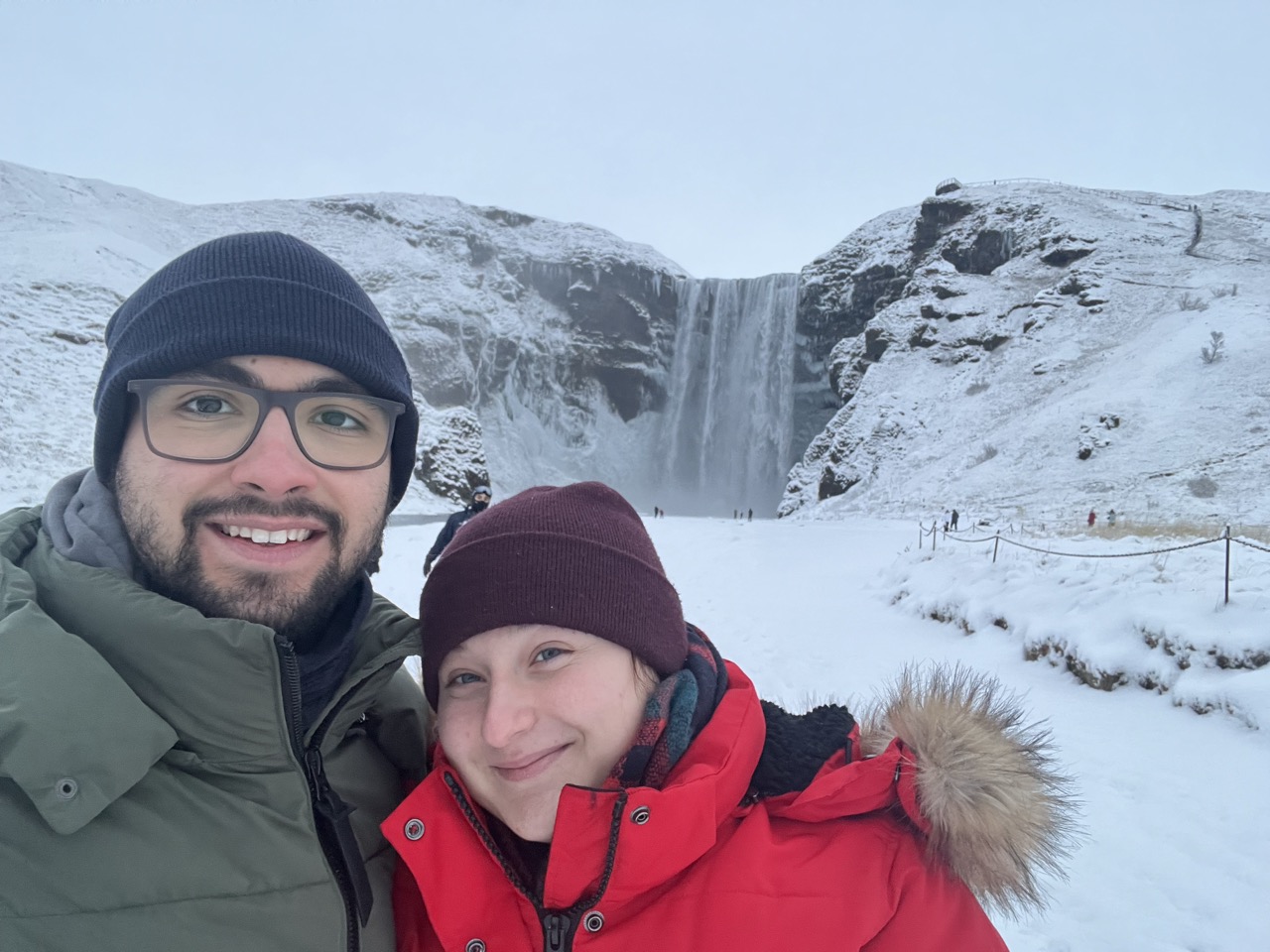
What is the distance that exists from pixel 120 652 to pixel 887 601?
1088 cm

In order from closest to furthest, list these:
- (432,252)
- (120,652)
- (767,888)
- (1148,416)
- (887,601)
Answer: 1. (120,652)
2. (767,888)
3. (887,601)
4. (1148,416)
5. (432,252)

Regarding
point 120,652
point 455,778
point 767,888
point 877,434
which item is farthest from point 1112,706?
point 877,434

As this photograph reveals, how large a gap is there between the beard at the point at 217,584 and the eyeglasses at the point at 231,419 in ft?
0.41

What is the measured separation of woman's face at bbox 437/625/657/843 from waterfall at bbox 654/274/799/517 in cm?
4629

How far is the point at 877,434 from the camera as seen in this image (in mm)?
32844

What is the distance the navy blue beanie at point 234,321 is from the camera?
1.62 m

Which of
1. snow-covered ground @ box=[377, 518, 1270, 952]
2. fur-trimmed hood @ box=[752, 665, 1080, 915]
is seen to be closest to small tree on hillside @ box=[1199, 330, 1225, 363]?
snow-covered ground @ box=[377, 518, 1270, 952]

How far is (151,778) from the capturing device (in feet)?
4.02

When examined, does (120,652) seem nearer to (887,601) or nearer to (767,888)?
(767,888)

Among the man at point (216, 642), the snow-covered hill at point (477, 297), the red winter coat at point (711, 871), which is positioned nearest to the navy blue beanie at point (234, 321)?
the man at point (216, 642)

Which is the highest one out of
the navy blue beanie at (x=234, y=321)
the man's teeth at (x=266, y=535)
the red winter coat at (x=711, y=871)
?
the navy blue beanie at (x=234, y=321)

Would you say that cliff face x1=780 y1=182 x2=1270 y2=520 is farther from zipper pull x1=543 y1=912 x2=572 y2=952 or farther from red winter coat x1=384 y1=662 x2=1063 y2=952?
zipper pull x1=543 y1=912 x2=572 y2=952

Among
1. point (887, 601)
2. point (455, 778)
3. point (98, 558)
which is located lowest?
point (887, 601)

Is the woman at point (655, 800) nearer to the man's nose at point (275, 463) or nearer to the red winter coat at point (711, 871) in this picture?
the red winter coat at point (711, 871)
